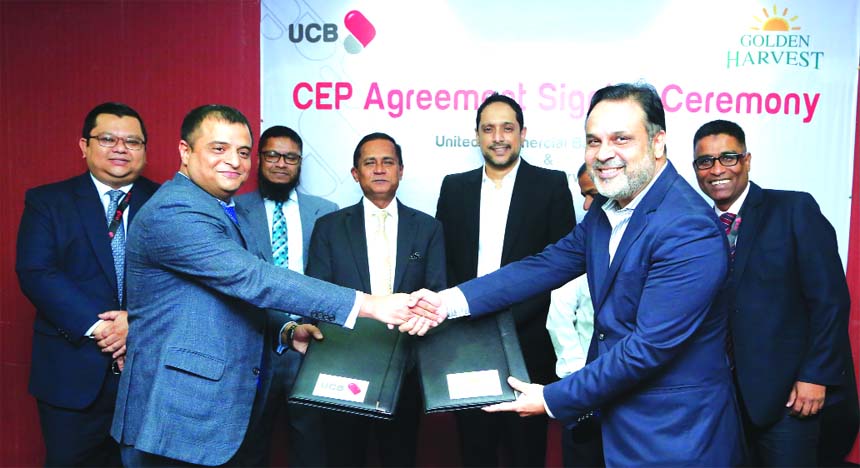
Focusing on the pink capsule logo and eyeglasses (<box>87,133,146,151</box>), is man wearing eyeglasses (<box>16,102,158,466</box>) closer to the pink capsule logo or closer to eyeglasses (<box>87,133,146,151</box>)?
eyeglasses (<box>87,133,146,151</box>)

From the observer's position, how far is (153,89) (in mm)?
4328

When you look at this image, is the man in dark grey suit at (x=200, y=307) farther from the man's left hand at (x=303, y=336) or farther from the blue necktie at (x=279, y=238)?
the blue necktie at (x=279, y=238)

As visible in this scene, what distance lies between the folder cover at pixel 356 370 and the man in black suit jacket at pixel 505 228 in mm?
1106

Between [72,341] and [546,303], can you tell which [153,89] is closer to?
[72,341]

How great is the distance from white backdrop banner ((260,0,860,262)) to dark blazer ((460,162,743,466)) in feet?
6.90

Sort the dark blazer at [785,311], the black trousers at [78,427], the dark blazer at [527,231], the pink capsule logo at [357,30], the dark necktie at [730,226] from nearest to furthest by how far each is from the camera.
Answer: the dark blazer at [785,311] < the dark necktie at [730,226] < the black trousers at [78,427] < the dark blazer at [527,231] < the pink capsule logo at [357,30]

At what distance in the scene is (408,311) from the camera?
8.34 feet

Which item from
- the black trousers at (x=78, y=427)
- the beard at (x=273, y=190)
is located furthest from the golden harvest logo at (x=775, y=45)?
the black trousers at (x=78, y=427)

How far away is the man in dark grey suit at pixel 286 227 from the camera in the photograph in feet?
11.5

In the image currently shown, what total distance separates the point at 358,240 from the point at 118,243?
116cm

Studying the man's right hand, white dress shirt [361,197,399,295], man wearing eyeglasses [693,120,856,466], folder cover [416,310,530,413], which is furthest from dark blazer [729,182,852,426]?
the man's right hand

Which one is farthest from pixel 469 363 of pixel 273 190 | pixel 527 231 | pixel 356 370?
pixel 273 190

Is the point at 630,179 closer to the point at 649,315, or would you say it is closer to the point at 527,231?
the point at 649,315

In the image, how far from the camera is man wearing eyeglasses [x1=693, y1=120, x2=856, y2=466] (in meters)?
2.77
